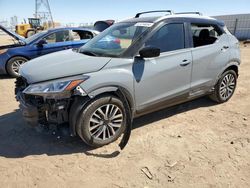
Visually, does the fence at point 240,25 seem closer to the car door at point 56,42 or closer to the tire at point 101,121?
the car door at point 56,42

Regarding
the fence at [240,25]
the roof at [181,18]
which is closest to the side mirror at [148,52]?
the roof at [181,18]

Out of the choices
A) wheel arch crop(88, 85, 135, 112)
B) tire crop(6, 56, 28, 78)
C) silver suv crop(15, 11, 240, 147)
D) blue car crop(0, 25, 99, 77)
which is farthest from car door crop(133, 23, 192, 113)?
tire crop(6, 56, 28, 78)

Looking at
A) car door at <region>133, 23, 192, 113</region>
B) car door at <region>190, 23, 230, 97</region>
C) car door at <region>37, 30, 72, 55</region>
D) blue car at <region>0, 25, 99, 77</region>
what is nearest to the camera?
car door at <region>133, 23, 192, 113</region>

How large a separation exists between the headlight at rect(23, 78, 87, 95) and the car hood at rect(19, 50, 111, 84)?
11 cm

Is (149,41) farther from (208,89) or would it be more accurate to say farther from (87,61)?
(208,89)

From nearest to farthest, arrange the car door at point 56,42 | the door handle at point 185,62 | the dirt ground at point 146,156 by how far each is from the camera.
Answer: the dirt ground at point 146,156 < the door handle at point 185,62 < the car door at point 56,42

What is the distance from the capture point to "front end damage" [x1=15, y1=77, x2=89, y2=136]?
128 inches

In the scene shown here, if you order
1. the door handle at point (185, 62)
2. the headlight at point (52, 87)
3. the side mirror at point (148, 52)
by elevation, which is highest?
the side mirror at point (148, 52)

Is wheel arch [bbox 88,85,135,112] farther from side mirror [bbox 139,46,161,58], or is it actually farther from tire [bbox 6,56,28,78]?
tire [bbox 6,56,28,78]

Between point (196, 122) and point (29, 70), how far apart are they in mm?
2815

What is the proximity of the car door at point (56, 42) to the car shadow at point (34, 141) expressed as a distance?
12.2ft

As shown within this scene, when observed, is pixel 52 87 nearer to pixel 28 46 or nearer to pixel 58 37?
pixel 28 46

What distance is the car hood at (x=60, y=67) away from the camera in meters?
3.39

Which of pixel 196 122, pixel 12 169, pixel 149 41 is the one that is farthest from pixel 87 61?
pixel 196 122
